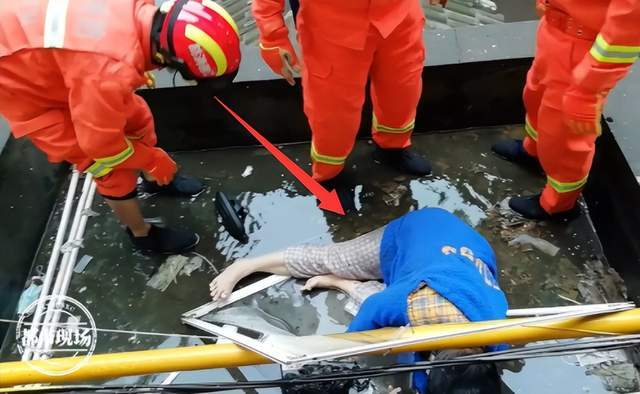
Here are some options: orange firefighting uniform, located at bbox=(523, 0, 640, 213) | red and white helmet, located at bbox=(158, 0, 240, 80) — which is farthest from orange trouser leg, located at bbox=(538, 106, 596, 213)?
red and white helmet, located at bbox=(158, 0, 240, 80)

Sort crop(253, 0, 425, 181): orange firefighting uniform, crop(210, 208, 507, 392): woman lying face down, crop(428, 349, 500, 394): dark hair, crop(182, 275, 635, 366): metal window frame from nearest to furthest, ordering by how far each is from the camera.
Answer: crop(182, 275, 635, 366): metal window frame
crop(428, 349, 500, 394): dark hair
crop(210, 208, 507, 392): woman lying face down
crop(253, 0, 425, 181): orange firefighting uniform

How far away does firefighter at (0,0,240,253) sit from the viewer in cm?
190

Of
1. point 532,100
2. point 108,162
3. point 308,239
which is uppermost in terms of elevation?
point 108,162

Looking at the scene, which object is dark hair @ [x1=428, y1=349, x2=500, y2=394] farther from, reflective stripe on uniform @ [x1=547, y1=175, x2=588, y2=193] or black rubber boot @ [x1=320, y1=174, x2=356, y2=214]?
black rubber boot @ [x1=320, y1=174, x2=356, y2=214]

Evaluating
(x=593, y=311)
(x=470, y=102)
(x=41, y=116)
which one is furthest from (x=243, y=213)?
(x=593, y=311)

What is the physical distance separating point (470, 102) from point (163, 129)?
1.46 meters

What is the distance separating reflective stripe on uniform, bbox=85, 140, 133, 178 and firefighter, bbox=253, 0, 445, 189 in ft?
1.98

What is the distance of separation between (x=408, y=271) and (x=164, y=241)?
1.17 metres

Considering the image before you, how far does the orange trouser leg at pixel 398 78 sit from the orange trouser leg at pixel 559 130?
0.45 m

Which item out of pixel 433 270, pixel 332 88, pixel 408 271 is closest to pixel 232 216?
pixel 332 88

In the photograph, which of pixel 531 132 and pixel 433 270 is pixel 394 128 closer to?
pixel 531 132

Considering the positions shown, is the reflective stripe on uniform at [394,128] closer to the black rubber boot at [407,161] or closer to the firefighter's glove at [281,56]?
the black rubber boot at [407,161]

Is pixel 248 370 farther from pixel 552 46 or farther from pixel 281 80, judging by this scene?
pixel 552 46
